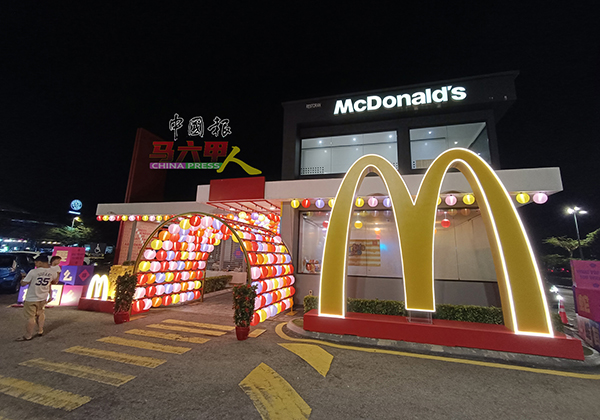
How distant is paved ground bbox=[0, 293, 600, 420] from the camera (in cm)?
355

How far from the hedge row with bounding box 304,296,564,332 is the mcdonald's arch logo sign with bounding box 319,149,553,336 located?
1095 millimetres

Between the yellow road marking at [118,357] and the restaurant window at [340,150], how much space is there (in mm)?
10019

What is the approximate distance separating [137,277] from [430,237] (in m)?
9.15

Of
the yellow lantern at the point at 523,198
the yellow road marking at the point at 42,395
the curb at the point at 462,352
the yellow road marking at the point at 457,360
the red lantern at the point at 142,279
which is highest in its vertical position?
the yellow lantern at the point at 523,198

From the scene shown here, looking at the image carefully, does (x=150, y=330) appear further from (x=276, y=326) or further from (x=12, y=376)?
(x=276, y=326)

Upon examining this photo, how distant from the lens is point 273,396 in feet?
12.9

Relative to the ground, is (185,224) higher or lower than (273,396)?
higher

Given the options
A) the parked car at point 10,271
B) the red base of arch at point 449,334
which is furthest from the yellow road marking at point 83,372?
the parked car at point 10,271

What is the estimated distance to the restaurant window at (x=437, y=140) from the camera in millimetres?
11609

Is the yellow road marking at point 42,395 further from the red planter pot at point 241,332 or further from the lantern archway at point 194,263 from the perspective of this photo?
the lantern archway at point 194,263

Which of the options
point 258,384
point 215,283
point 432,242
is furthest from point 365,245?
point 215,283

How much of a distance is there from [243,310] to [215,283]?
910 centimetres

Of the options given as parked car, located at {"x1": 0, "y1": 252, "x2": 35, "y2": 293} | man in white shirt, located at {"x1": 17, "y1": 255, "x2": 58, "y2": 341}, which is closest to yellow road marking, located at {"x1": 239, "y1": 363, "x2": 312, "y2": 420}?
man in white shirt, located at {"x1": 17, "y1": 255, "x2": 58, "y2": 341}

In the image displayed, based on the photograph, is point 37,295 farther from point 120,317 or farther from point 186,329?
point 186,329
